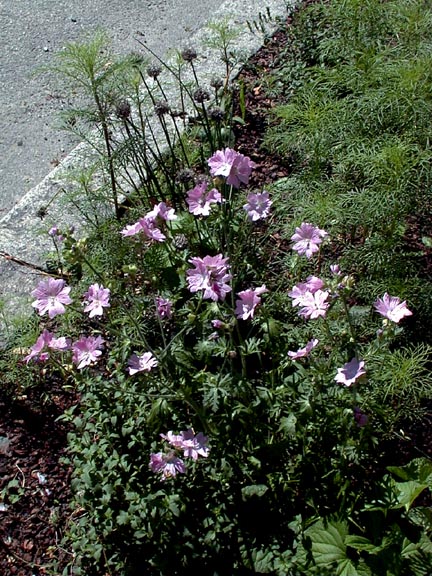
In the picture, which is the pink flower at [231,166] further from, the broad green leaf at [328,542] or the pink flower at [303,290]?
the broad green leaf at [328,542]

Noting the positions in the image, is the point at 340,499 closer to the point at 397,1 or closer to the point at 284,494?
the point at 284,494

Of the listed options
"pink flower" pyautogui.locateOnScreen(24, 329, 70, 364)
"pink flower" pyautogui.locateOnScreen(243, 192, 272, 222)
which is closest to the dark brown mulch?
"pink flower" pyautogui.locateOnScreen(24, 329, 70, 364)

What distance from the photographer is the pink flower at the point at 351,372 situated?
2.22m

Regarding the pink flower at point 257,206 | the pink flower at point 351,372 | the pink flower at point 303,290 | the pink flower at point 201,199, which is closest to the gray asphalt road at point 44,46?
the pink flower at point 201,199

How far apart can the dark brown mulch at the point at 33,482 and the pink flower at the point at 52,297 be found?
2.49ft

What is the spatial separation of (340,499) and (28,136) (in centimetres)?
286

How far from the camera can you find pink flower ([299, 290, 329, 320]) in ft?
7.43

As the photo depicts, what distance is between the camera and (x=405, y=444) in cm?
288

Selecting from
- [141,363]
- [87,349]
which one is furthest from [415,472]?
[87,349]

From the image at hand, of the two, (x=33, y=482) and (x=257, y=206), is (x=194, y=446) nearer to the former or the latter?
(x=257, y=206)

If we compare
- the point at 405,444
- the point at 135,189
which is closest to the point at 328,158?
the point at 135,189

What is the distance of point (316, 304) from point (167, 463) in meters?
0.63

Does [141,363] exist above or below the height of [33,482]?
above

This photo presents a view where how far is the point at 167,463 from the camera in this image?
7.62 ft
